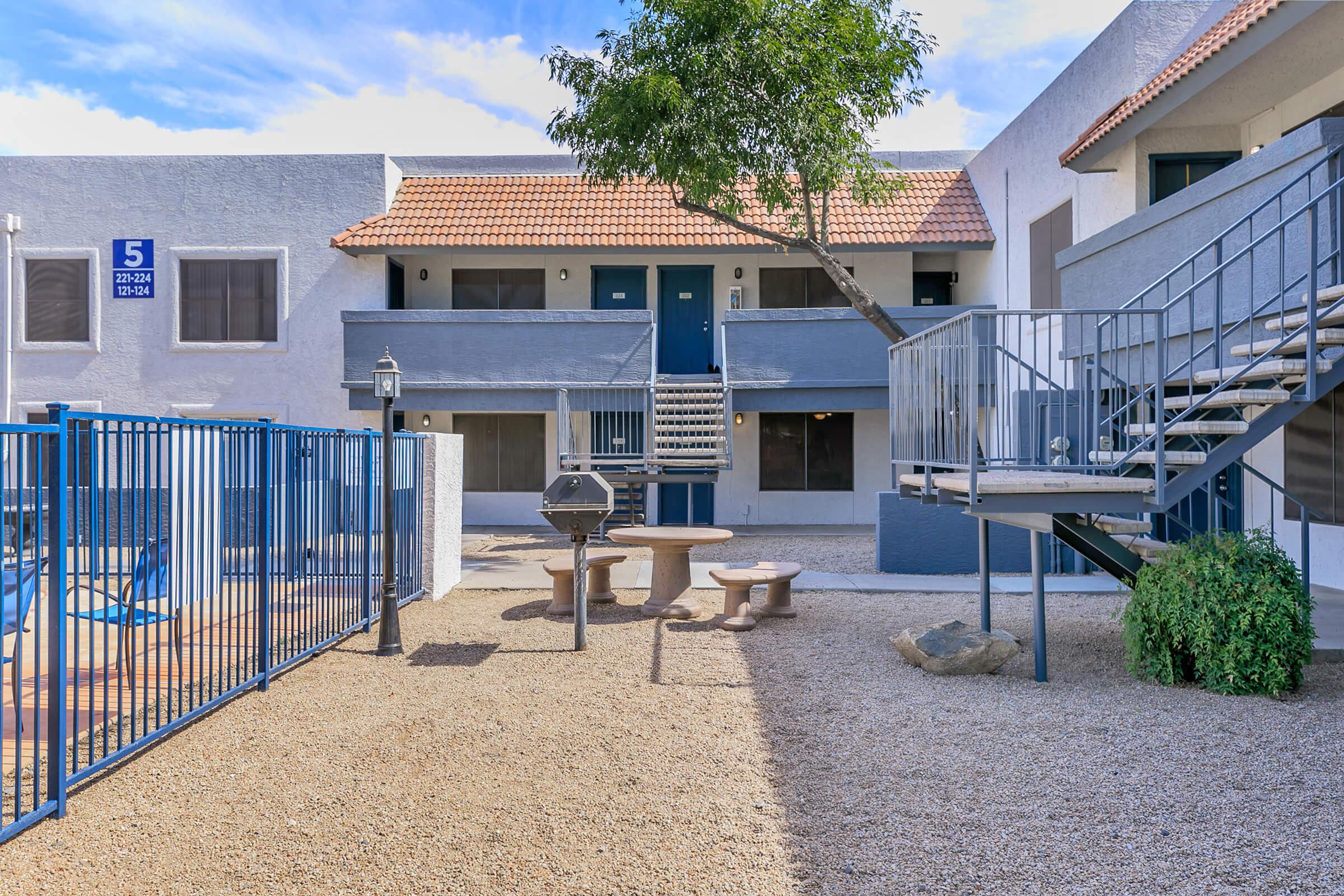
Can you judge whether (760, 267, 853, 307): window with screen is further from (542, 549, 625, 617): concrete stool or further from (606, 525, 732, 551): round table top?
(606, 525, 732, 551): round table top

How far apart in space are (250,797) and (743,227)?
34.6 ft

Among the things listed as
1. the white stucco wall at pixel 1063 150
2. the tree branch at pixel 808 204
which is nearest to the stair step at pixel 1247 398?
the white stucco wall at pixel 1063 150

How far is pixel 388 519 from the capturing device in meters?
7.73

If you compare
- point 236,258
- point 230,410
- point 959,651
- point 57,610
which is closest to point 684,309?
point 236,258

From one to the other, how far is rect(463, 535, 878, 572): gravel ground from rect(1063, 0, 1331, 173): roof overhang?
5.56 metres

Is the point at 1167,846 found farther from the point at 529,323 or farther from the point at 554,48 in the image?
the point at 529,323

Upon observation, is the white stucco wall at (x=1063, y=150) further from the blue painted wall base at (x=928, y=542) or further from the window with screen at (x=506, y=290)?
the window with screen at (x=506, y=290)

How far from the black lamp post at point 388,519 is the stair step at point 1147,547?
18.9 feet

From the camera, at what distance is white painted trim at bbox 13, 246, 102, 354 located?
58.5 feet

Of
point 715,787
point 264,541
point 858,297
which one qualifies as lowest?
point 715,787

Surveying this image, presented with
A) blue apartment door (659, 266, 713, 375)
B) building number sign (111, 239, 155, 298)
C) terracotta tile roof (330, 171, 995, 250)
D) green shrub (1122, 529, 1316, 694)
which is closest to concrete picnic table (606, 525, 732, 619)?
green shrub (1122, 529, 1316, 694)

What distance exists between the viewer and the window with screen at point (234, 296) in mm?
17859

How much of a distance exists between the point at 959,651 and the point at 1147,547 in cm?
180

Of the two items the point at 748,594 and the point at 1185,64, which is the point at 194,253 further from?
the point at 1185,64
